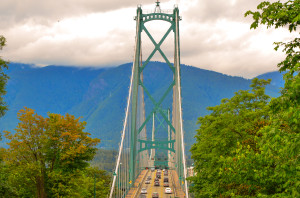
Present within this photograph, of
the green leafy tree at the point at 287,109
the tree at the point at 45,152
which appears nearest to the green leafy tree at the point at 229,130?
the tree at the point at 45,152

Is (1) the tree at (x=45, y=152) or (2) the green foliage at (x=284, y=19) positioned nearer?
(2) the green foliage at (x=284, y=19)

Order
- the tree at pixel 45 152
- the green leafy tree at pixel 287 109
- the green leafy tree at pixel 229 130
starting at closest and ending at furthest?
the green leafy tree at pixel 287 109 < the green leafy tree at pixel 229 130 < the tree at pixel 45 152

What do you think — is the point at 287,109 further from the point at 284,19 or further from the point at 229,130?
the point at 229,130

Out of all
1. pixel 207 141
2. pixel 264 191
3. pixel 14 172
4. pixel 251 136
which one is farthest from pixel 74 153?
pixel 264 191

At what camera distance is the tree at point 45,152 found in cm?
2497

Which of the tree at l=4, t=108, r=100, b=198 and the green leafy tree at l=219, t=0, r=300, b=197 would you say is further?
the tree at l=4, t=108, r=100, b=198

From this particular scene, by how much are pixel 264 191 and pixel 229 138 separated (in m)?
7.70

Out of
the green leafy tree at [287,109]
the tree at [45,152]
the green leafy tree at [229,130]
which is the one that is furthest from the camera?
the tree at [45,152]

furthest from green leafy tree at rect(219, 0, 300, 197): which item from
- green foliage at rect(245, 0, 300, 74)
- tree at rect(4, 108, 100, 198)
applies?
Result: tree at rect(4, 108, 100, 198)

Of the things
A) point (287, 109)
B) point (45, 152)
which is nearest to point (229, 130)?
point (45, 152)

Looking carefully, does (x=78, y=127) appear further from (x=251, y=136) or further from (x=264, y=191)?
(x=264, y=191)

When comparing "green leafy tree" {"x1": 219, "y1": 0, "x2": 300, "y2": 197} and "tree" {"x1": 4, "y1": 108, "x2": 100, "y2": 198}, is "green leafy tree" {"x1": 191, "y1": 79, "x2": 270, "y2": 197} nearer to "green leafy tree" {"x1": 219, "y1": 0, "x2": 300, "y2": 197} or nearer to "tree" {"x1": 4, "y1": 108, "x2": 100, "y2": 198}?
"tree" {"x1": 4, "y1": 108, "x2": 100, "y2": 198}

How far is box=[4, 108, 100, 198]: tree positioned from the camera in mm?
24969

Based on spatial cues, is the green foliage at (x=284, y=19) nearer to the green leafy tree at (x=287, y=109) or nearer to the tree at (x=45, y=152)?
the green leafy tree at (x=287, y=109)
